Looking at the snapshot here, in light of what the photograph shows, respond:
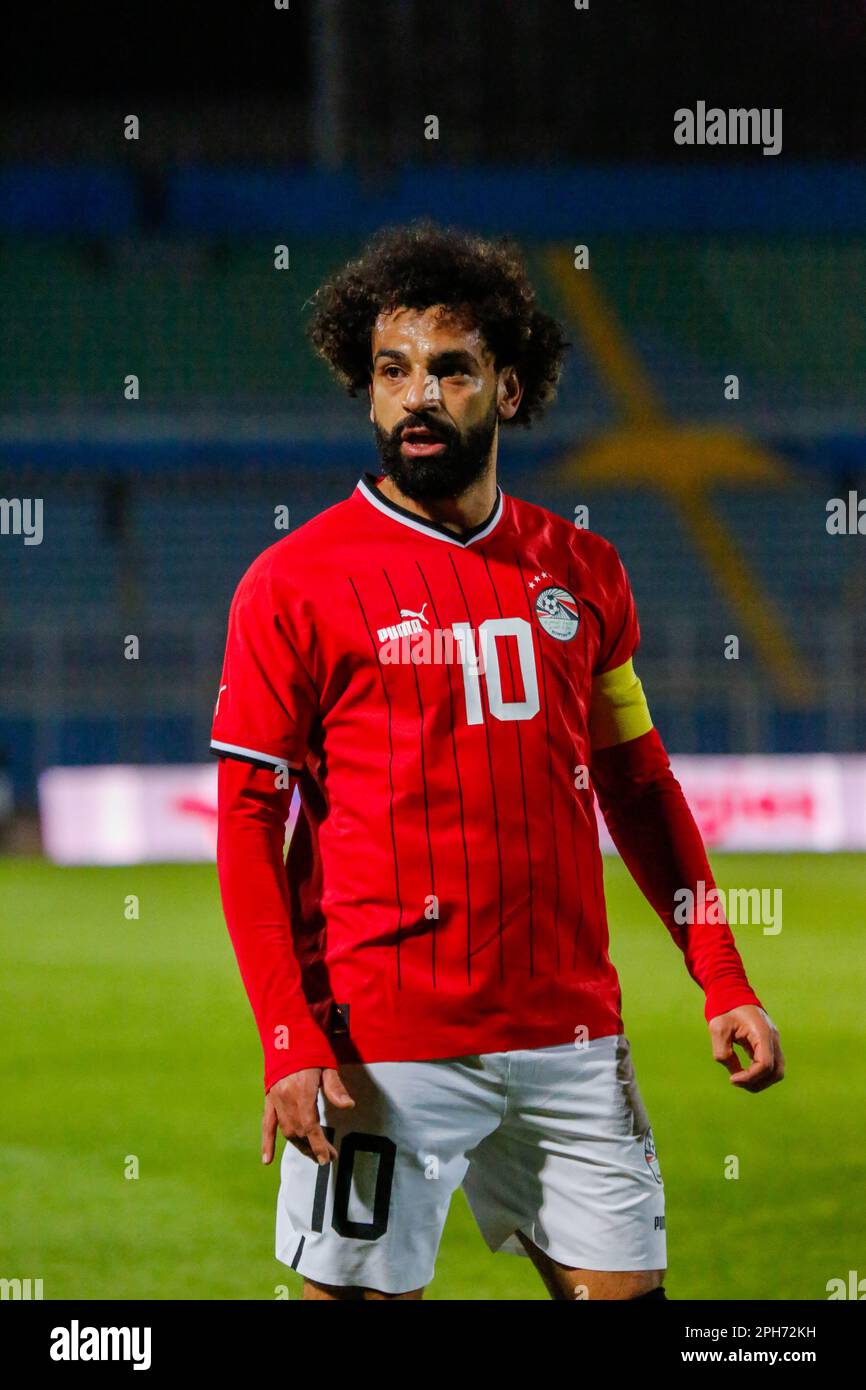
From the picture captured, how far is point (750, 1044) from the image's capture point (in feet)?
8.85

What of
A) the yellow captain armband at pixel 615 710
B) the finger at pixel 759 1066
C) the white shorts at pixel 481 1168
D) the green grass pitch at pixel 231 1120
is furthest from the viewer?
the green grass pitch at pixel 231 1120

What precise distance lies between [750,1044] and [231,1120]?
4.12m

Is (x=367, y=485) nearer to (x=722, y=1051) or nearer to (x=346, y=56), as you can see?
(x=722, y=1051)

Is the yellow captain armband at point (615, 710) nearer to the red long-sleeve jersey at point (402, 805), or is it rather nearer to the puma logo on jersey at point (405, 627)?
the red long-sleeve jersey at point (402, 805)

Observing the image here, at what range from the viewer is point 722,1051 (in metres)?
2.72

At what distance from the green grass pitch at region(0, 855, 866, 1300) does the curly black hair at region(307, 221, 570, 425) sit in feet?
8.13

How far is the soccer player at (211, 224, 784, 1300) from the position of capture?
8.27 feet

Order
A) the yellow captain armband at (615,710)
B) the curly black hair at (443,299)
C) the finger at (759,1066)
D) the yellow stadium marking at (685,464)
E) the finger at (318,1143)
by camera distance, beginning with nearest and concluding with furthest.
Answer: the finger at (318,1143)
the finger at (759,1066)
the curly black hair at (443,299)
the yellow captain armband at (615,710)
the yellow stadium marking at (685,464)

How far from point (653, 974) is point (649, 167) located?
13.0m

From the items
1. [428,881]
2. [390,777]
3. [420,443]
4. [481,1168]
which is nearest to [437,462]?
[420,443]

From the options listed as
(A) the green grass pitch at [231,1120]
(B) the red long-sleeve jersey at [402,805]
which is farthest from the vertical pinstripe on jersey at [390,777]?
(A) the green grass pitch at [231,1120]

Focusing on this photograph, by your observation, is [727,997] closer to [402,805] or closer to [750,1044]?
[750,1044]

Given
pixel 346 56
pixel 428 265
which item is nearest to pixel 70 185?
pixel 346 56

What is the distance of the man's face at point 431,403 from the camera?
105 inches
